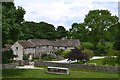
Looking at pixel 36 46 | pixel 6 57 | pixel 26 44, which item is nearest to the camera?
pixel 6 57

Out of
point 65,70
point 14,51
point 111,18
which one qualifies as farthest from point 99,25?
point 65,70

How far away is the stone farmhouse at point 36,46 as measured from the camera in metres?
61.6

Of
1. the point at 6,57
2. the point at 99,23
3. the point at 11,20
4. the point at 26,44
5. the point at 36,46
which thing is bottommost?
the point at 6,57

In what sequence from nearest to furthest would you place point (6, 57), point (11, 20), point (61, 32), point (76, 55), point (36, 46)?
point (11, 20)
point (76, 55)
point (6, 57)
point (36, 46)
point (61, 32)

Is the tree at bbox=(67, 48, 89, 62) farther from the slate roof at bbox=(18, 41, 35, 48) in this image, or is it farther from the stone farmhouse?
the slate roof at bbox=(18, 41, 35, 48)

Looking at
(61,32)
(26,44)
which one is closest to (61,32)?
(61,32)

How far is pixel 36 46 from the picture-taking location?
67312 mm

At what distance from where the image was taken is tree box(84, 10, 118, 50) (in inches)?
2700

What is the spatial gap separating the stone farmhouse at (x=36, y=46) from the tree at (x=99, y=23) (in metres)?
4.72

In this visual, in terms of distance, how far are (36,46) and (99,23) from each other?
14985mm

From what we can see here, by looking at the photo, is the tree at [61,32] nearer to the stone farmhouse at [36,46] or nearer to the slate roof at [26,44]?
the stone farmhouse at [36,46]

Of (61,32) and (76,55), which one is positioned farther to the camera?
(61,32)

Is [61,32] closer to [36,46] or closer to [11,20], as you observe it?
[36,46]

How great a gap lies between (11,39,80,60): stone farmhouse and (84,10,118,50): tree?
4720 mm
